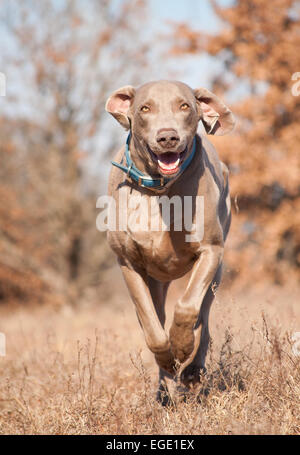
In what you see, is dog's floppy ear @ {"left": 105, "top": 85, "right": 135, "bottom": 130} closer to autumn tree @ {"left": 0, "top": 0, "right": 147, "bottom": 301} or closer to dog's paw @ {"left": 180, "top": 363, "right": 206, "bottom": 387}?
dog's paw @ {"left": 180, "top": 363, "right": 206, "bottom": 387}

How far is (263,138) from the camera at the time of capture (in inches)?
490

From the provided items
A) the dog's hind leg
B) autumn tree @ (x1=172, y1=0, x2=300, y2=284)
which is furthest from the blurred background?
the dog's hind leg

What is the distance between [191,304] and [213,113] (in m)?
1.31

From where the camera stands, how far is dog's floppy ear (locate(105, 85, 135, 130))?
3928 millimetres

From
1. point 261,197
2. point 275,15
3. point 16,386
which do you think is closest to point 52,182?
point 261,197

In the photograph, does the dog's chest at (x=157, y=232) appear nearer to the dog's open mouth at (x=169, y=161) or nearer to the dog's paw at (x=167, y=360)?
the dog's open mouth at (x=169, y=161)

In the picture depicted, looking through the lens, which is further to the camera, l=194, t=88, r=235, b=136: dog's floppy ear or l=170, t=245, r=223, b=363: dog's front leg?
l=194, t=88, r=235, b=136: dog's floppy ear

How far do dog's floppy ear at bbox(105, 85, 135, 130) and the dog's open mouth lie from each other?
0.49 meters

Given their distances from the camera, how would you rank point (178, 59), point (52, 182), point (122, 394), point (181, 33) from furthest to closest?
point (52, 182)
point (178, 59)
point (181, 33)
point (122, 394)

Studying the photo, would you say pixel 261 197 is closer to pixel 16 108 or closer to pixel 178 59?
pixel 178 59

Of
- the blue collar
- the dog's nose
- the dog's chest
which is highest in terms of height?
the dog's nose

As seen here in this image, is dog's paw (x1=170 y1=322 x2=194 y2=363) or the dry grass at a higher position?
dog's paw (x1=170 y1=322 x2=194 y2=363)
